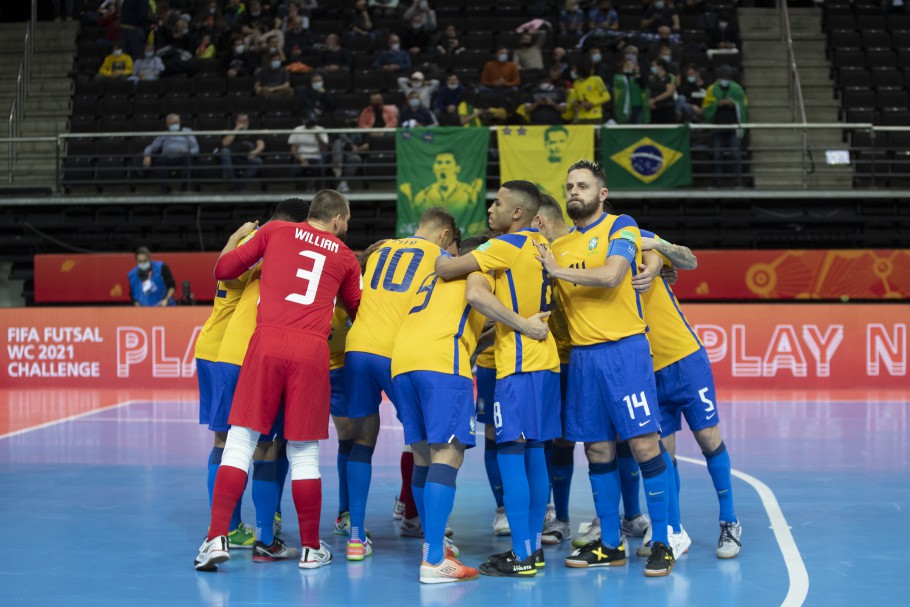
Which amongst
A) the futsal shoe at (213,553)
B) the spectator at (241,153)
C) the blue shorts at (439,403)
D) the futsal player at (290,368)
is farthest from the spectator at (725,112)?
the futsal shoe at (213,553)

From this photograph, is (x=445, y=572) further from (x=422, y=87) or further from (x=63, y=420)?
(x=422, y=87)

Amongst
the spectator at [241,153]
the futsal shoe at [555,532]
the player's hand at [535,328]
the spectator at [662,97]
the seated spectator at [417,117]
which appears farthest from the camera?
the spectator at [241,153]

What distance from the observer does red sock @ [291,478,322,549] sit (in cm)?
642

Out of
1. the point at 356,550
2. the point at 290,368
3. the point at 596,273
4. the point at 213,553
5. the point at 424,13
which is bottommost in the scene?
the point at 356,550

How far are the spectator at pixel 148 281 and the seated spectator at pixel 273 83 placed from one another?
16.9ft

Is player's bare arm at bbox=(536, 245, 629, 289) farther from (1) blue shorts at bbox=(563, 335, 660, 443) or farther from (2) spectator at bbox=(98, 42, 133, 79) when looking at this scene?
(2) spectator at bbox=(98, 42, 133, 79)

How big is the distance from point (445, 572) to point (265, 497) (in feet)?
4.35

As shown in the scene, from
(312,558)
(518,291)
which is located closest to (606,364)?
(518,291)

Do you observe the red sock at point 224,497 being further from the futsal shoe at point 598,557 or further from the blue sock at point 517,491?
the futsal shoe at point 598,557

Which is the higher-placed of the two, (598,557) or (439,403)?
(439,403)

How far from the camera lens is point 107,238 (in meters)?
20.1

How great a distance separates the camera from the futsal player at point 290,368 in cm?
632

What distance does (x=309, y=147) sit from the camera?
19281 mm

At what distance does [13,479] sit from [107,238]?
1132 centimetres
